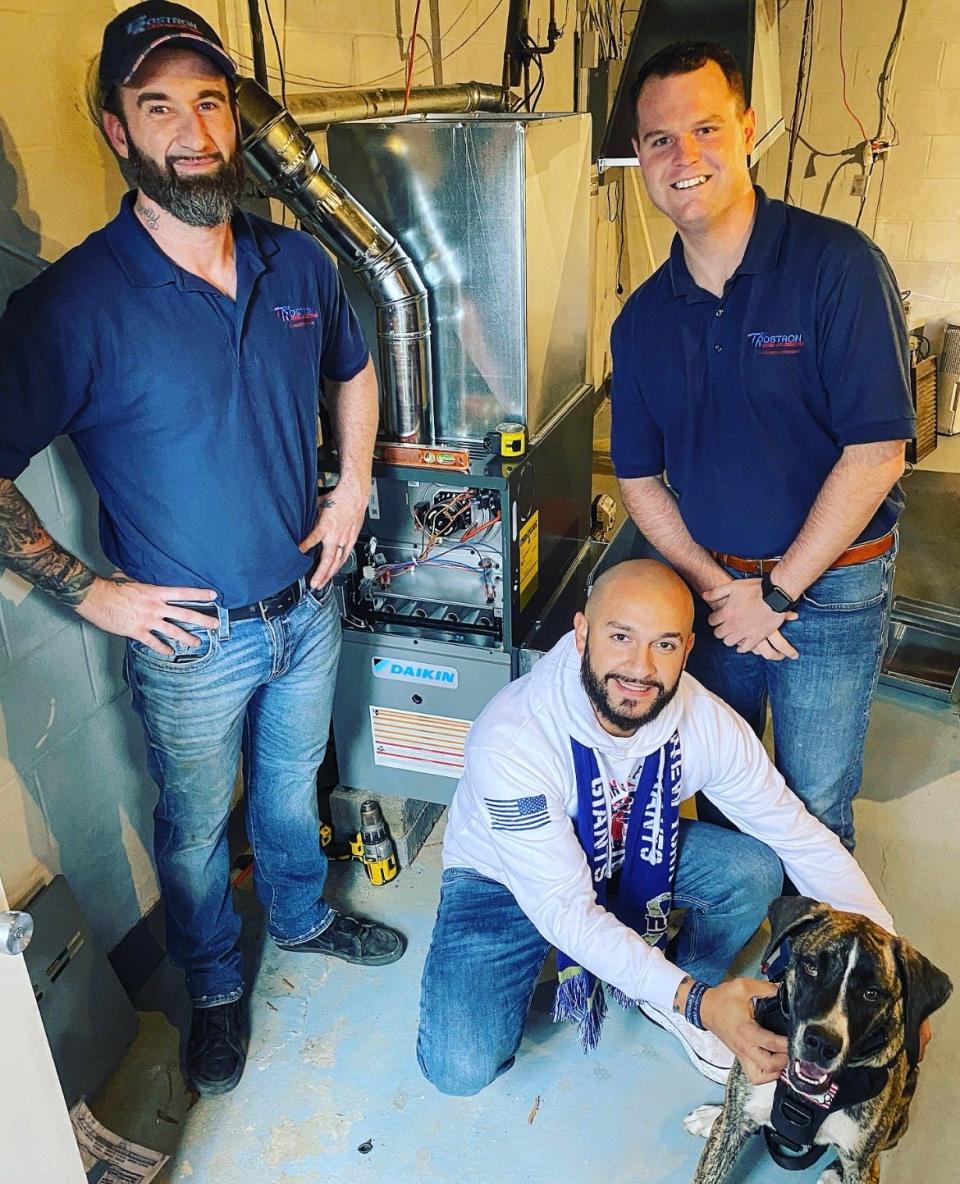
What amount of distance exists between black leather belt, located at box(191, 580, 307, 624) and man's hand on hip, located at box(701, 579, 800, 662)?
2.35 ft

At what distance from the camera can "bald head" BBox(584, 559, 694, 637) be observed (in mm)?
1452

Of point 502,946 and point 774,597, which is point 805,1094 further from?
point 774,597

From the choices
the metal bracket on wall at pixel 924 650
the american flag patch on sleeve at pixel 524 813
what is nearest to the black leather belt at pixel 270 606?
the american flag patch on sleeve at pixel 524 813

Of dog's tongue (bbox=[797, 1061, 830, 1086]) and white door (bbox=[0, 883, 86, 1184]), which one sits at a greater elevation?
white door (bbox=[0, 883, 86, 1184])

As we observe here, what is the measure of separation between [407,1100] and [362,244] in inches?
59.4

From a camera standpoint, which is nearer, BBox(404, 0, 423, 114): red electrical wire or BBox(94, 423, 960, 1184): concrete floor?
BBox(94, 423, 960, 1184): concrete floor

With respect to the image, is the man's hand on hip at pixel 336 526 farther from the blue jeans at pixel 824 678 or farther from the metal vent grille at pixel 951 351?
the metal vent grille at pixel 951 351

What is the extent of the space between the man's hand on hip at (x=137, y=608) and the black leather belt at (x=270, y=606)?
46 millimetres

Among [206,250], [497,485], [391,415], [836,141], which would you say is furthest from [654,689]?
[836,141]

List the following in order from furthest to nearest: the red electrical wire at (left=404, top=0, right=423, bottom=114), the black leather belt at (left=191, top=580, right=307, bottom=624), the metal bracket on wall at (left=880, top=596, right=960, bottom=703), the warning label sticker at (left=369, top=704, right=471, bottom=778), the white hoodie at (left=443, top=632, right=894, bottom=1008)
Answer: the metal bracket on wall at (left=880, top=596, right=960, bottom=703)
the red electrical wire at (left=404, top=0, right=423, bottom=114)
the warning label sticker at (left=369, top=704, right=471, bottom=778)
the black leather belt at (left=191, top=580, right=307, bottom=624)
the white hoodie at (left=443, top=632, right=894, bottom=1008)

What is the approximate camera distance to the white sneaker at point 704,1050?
5.50ft

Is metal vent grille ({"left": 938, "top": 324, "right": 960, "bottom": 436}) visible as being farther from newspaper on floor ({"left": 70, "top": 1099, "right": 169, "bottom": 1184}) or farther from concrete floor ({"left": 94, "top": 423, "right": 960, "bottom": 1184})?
newspaper on floor ({"left": 70, "top": 1099, "right": 169, "bottom": 1184})

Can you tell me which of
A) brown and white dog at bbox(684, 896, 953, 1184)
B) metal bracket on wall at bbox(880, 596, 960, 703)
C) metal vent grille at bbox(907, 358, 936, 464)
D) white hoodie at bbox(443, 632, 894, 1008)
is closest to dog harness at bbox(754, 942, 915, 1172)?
brown and white dog at bbox(684, 896, 953, 1184)

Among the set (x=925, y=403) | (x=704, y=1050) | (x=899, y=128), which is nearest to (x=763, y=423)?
(x=704, y=1050)
